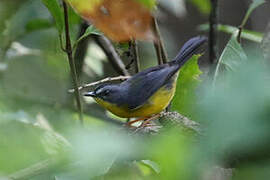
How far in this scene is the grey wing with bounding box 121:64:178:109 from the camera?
8.09 ft

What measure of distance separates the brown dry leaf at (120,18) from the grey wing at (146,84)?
5.10ft

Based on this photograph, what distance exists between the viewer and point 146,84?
259cm

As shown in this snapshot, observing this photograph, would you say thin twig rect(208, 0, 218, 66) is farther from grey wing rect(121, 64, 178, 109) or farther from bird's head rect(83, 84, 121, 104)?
bird's head rect(83, 84, 121, 104)

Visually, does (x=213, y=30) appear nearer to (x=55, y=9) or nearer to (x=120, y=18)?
(x=55, y=9)

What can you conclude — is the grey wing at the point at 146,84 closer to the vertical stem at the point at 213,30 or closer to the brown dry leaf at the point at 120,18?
the vertical stem at the point at 213,30

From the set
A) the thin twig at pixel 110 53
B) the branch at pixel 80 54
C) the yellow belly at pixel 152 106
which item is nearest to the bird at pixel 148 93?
the yellow belly at pixel 152 106

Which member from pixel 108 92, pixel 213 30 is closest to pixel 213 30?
pixel 213 30

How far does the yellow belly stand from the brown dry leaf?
171 cm

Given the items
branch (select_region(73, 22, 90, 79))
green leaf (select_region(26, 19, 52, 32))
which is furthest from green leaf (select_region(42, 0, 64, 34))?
branch (select_region(73, 22, 90, 79))

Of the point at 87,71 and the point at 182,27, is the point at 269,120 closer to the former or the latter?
the point at 87,71

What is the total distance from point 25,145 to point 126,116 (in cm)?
203

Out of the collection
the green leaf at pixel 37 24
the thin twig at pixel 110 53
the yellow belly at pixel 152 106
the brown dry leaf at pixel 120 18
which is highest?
the brown dry leaf at pixel 120 18

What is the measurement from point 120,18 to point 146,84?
5.82 feet

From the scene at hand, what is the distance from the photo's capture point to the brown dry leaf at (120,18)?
0.76 meters
